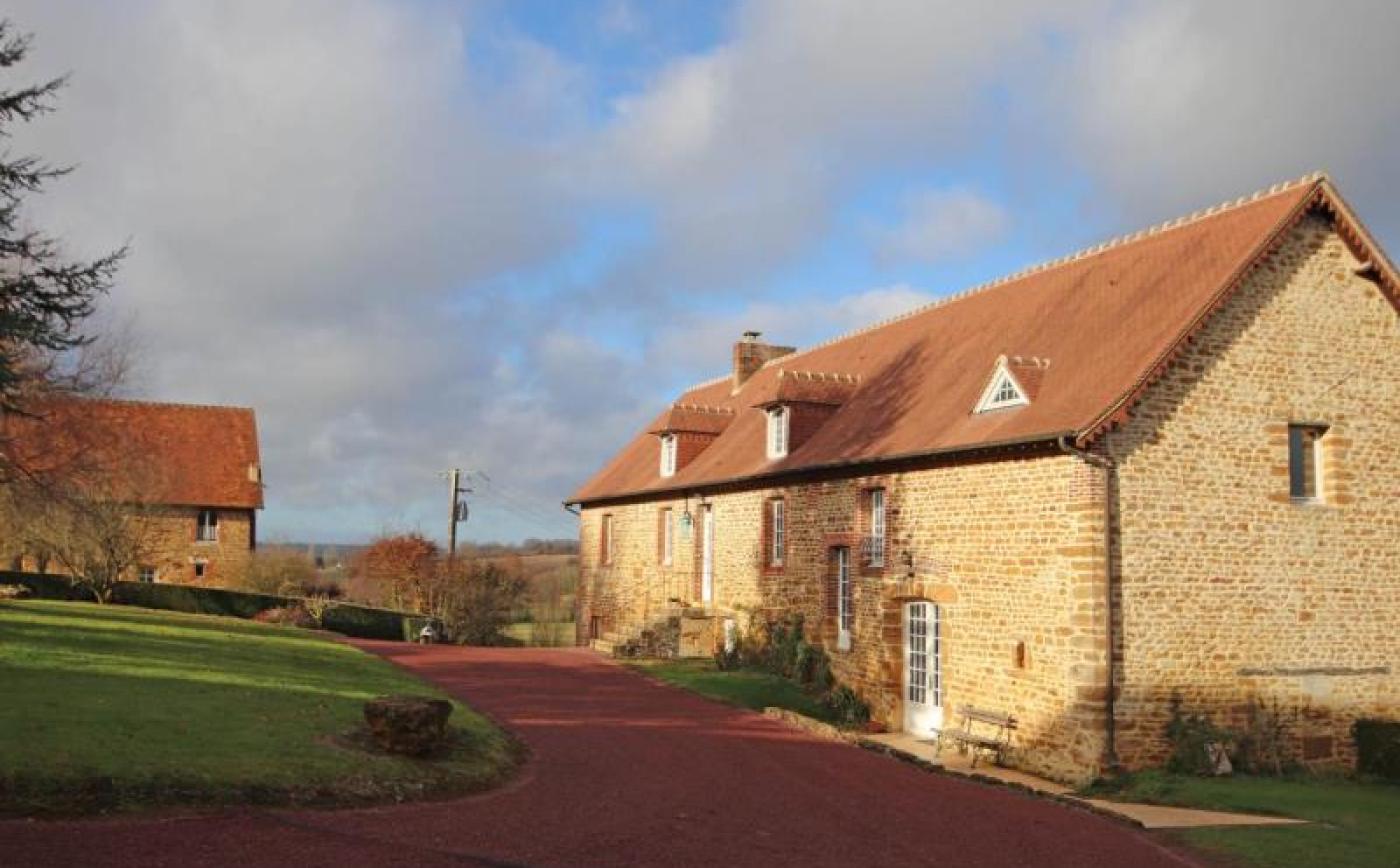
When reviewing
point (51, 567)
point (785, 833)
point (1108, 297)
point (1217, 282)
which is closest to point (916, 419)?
point (1108, 297)

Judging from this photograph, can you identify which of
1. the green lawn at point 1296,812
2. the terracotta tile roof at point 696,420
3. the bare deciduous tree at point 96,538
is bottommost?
the green lawn at point 1296,812

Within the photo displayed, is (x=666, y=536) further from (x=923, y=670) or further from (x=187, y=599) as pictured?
(x=187, y=599)

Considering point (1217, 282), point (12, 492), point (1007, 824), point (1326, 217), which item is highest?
point (1326, 217)

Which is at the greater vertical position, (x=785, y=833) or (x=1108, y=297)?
(x=1108, y=297)

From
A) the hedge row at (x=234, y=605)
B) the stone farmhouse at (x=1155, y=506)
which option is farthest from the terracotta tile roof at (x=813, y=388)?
the hedge row at (x=234, y=605)

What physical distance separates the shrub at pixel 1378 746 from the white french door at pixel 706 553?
1423 centimetres

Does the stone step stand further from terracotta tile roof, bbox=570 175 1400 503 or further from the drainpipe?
the drainpipe

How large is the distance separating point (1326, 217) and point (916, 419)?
22.8ft

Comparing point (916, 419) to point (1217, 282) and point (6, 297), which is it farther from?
point (6, 297)

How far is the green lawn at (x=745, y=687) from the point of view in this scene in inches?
840

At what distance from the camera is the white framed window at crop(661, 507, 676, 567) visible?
3058 centimetres

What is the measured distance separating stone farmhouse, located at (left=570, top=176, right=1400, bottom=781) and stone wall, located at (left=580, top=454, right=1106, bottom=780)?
0.12 ft

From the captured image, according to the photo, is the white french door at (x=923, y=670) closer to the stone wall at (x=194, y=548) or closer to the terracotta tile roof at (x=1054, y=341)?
the terracotta tile roof at (x=1054, y=341)

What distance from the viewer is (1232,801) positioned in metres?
14.1
